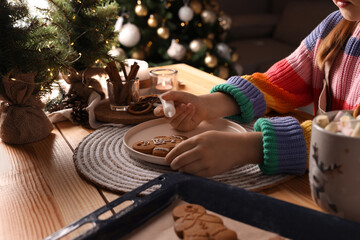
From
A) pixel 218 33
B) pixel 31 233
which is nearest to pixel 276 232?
pixel 31 233

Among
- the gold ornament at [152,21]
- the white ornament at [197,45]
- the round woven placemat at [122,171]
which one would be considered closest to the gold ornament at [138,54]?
the gold ornament at [152,21]

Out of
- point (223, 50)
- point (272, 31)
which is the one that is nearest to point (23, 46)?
point (223, 50)

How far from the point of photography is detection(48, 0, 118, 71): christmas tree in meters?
1.00

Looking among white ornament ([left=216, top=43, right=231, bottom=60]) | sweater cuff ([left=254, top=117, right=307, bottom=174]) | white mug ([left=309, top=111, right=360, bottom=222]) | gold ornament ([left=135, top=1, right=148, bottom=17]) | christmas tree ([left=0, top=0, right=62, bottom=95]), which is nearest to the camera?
white mug ([left=309, top=111, right=360, bottom=222])

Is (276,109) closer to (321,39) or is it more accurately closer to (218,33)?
(321,39)

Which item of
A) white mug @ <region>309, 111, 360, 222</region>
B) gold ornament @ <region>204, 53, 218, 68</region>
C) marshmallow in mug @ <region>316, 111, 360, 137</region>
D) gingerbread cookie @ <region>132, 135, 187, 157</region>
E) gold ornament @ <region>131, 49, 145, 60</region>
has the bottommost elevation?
gold ornament @ <region>204, 53, 218, 68</region>

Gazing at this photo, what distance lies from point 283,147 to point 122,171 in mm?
302

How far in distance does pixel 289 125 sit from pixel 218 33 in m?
2.44

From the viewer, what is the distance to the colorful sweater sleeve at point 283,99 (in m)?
0.69

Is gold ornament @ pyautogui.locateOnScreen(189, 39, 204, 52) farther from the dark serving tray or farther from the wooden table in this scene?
the dark serving tray

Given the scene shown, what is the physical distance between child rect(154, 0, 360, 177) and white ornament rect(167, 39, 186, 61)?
1.68m

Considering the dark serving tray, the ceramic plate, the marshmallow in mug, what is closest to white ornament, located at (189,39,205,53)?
the ceramic plate

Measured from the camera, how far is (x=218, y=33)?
3.06 meters

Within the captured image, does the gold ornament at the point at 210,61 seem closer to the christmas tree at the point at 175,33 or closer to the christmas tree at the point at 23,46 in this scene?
the christmas tree at the point at 175,33
